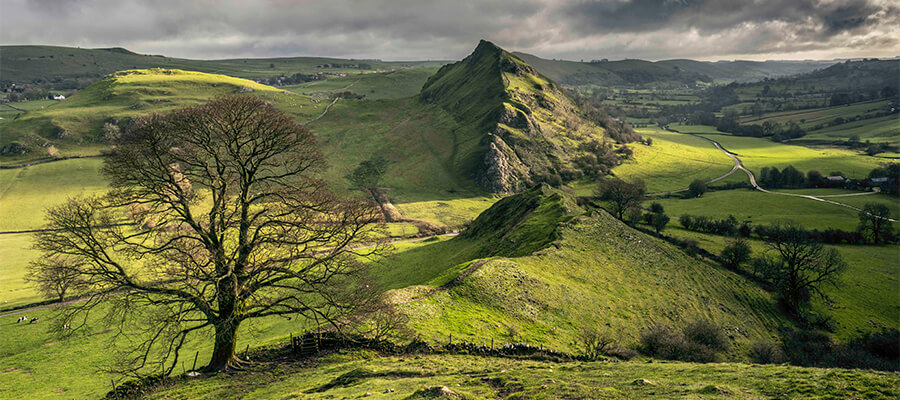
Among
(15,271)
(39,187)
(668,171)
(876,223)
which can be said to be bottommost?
(15,271)

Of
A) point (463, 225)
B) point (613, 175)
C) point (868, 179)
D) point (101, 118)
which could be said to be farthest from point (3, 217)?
point (868, 179)

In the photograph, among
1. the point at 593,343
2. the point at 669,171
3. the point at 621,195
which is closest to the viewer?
the point at 593,343

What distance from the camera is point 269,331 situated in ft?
157

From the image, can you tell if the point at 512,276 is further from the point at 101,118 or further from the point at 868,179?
the point at 101,118

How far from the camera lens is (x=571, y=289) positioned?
46.9m

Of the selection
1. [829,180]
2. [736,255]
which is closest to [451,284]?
[736,255]

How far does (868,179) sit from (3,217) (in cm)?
27886

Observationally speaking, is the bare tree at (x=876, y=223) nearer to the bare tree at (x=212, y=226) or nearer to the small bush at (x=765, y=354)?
the small bush at (x=765, y=354)

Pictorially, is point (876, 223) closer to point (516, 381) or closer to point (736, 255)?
point (736, 255)

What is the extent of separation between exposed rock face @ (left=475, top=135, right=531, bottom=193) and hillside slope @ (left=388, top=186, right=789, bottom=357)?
258 ft

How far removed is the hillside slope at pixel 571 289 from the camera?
1489 inches

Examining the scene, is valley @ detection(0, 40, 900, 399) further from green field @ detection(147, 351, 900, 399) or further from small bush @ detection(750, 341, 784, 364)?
small bush @ detection(750, 341, 784, 364)

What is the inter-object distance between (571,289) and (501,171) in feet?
386

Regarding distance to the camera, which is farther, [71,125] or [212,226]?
[71,125]
